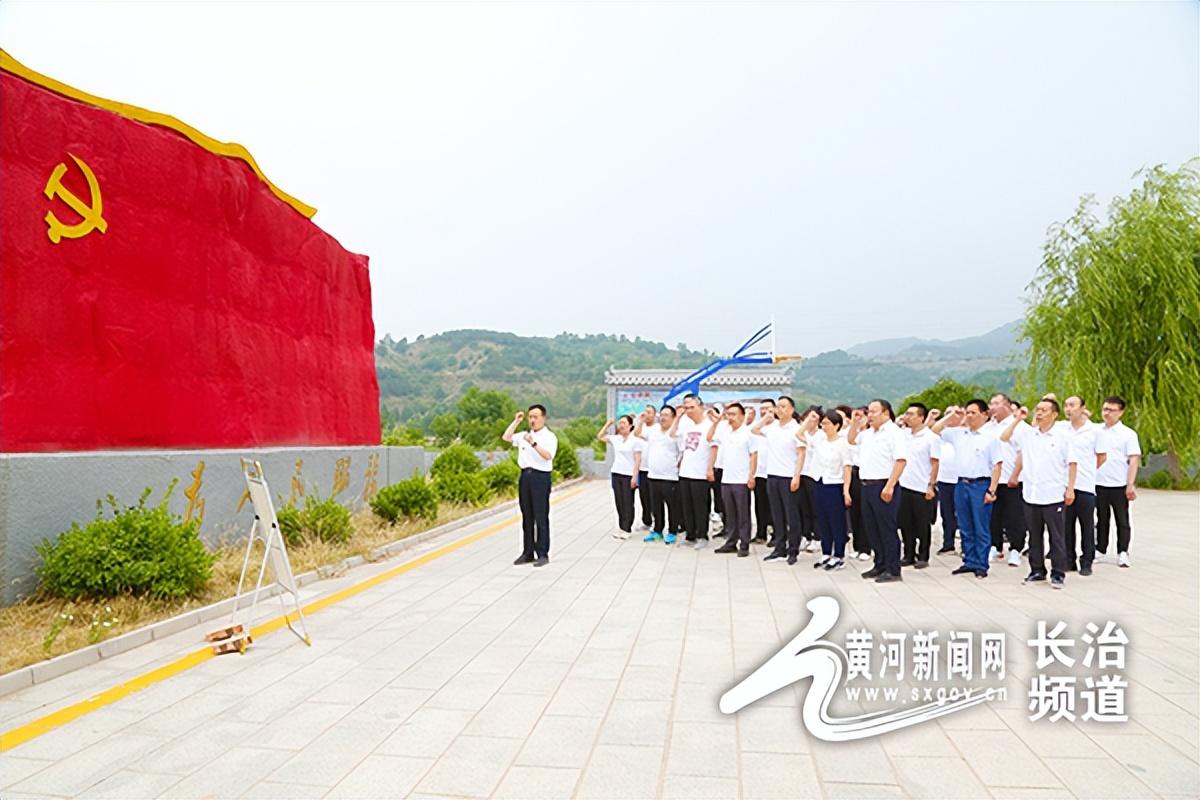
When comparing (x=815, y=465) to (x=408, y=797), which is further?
(x=815, y=465)

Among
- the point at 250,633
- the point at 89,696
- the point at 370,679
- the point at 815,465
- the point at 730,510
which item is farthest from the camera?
the point at 730,510

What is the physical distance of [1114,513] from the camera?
25.4 feet

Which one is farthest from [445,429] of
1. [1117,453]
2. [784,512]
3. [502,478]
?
[1117,453]

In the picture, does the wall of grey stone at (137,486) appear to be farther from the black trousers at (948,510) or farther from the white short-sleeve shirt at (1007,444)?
the white short-sleeve shirt at (1007,444)

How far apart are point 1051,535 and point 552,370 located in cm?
7386

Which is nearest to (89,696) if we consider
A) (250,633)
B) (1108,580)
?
(250,633)

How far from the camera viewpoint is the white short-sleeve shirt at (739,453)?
28.2 feet

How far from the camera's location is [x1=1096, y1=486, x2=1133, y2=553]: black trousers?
25.5 feet

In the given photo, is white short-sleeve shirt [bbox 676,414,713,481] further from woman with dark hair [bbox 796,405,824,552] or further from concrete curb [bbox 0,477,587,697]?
concrete curb [bbox 0,477,587,697]

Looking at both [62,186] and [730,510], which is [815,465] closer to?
[730,510]

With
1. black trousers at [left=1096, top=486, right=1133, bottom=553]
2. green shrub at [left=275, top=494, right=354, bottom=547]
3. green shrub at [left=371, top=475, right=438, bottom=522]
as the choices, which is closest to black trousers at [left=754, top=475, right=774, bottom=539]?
black trousers at [left=1096, top=486, right=1133, bottom=553]

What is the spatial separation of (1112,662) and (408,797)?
3.86m

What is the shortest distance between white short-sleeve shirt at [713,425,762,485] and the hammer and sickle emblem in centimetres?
601

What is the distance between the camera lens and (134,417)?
6617 millimetres
